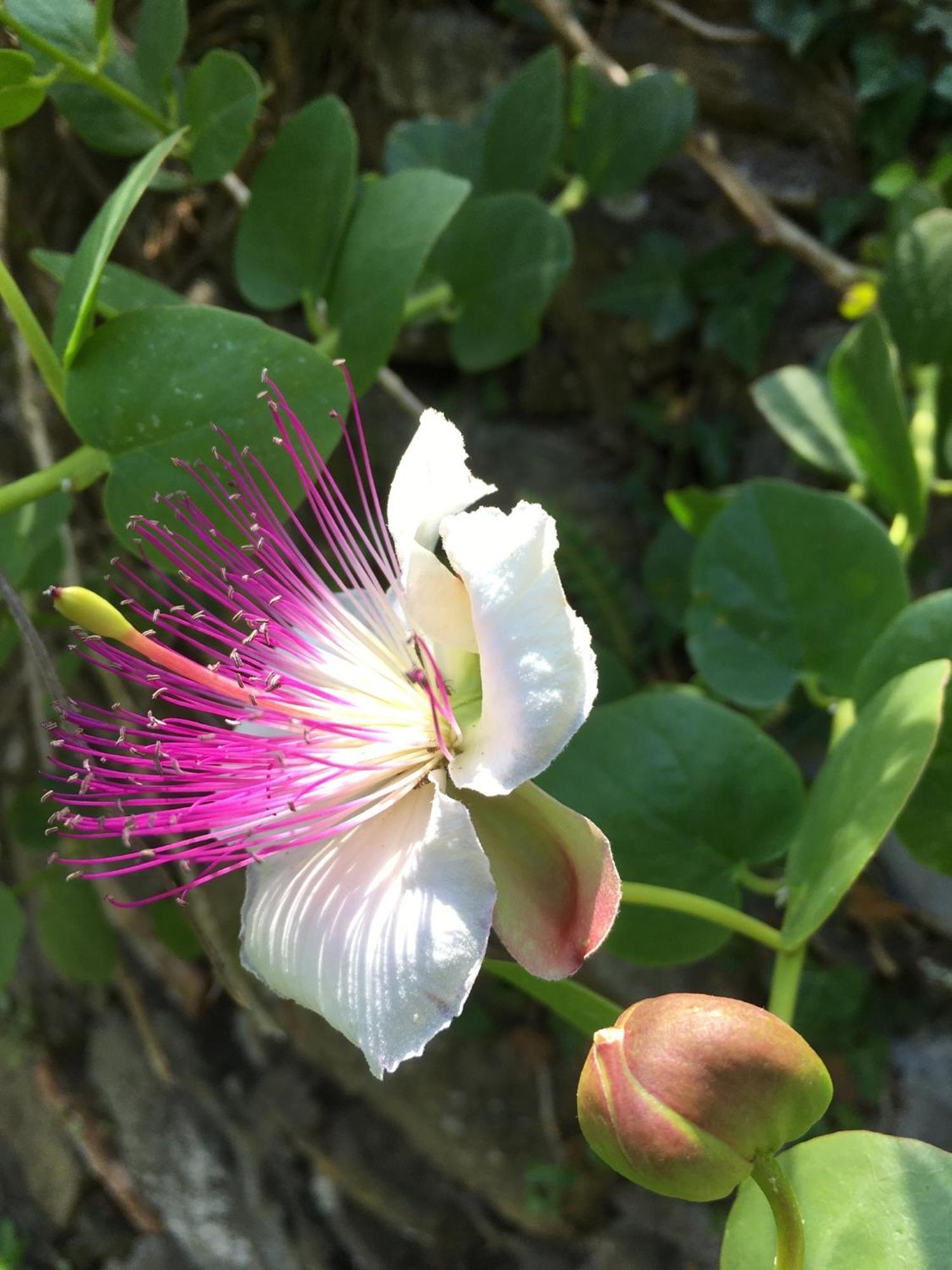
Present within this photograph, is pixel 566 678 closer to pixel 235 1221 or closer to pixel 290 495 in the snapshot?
pixel 290 495

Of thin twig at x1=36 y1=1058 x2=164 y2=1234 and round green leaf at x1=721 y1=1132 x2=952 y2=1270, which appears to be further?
thin twig at x1=36 y1=1058 x2=164 y2=1234

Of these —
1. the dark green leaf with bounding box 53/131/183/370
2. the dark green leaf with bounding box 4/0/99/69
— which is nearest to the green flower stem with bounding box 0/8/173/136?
the dark green leaf with bounding box 4/0/99/69

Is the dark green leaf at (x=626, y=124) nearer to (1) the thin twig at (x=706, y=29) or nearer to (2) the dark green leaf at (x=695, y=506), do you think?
(1) the thin twig at (x=706, y=29)

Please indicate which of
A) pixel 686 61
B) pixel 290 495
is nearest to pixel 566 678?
pixel 290 495

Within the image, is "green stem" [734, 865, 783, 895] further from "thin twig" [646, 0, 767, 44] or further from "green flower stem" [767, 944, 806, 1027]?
"thin twig" [646, 0, 767, 44]

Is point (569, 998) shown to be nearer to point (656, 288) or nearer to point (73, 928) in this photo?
point (73, 928)

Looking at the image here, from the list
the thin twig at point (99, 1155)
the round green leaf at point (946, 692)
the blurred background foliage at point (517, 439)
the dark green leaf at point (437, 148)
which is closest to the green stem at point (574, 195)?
the blurred background foliage at point (517, 439)

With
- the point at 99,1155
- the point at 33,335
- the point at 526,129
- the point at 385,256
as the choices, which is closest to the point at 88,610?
the point at 33,335
